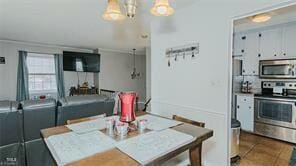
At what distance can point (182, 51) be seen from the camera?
252cm

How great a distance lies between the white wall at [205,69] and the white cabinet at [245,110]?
1.94m

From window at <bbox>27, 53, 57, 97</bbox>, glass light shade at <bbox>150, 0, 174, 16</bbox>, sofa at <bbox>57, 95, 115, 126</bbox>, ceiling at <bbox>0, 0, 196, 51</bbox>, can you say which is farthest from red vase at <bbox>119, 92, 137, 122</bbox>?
window at <bbox>27, 53, 57, 97</bbox>

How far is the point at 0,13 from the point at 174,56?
285cm

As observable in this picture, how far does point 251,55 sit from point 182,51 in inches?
87.7

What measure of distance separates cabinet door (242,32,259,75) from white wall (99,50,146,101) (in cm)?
442

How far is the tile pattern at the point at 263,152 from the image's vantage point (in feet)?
7.73

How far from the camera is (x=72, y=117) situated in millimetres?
2303

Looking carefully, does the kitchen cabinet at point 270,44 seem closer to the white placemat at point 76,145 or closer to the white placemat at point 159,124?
the white placemat at point 159,124

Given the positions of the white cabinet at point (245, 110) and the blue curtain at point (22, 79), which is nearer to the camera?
the white cabinet at point (245, 110)

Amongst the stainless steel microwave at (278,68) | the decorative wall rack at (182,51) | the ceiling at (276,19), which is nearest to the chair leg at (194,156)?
the decorative wall rack at (182,51)

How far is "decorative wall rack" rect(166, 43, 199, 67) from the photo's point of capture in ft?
7.67

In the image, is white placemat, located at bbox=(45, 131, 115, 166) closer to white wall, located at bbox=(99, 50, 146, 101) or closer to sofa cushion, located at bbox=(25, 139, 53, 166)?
sofa cushion, located at bbox=(25, 139, 53, 166)

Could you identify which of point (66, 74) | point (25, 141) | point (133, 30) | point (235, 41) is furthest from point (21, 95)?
point (235, 41)

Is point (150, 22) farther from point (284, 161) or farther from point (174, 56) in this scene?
point (284, 161)
